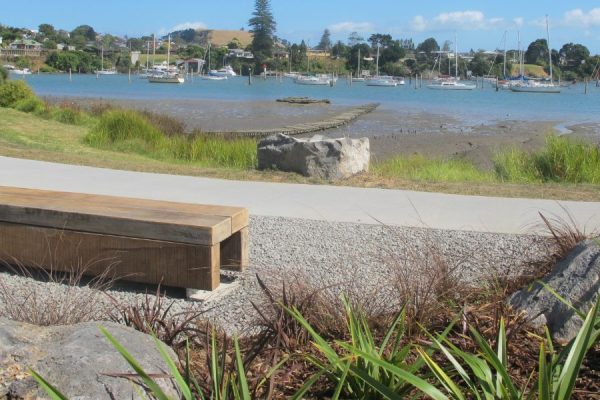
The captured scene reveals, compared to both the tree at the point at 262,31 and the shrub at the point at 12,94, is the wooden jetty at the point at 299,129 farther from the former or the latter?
the tree at the point at 262,31

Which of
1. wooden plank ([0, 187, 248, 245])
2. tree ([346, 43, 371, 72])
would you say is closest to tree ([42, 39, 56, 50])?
tree ([346, 43, 371, 72])

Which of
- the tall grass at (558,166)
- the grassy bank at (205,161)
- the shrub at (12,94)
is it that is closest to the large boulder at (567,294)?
the grassy bank at (205,161)

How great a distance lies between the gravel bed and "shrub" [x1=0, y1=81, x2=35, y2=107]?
2382cm

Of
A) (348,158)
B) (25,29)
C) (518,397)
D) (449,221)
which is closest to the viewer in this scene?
(518,397)

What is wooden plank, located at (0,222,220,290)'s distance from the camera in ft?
19.4

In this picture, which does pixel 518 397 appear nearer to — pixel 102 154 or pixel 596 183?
pixel 596 183

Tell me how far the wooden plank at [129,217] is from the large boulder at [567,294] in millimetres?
2312

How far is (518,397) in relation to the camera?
2859 millimetres

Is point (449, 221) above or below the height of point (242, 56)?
below

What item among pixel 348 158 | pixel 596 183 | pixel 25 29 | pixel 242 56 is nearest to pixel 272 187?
pixel 348 158

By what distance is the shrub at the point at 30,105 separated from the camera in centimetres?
2802

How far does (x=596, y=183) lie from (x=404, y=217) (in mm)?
5391

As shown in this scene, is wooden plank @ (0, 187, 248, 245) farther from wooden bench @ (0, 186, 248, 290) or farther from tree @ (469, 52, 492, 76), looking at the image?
tree @ (469, 52, 492, 76)

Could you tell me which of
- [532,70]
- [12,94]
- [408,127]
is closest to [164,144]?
[12,94]
